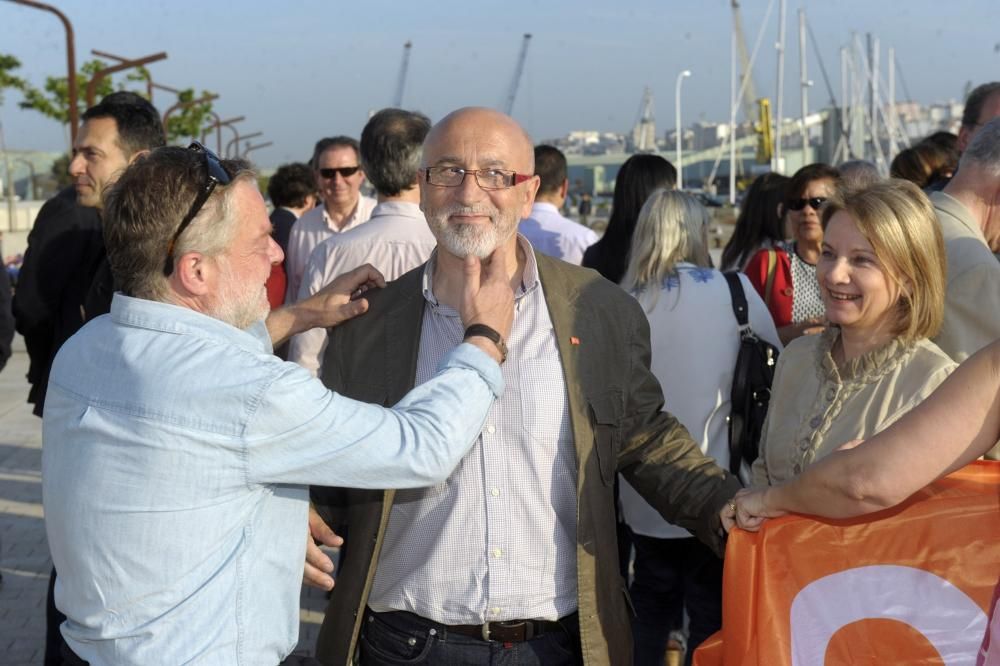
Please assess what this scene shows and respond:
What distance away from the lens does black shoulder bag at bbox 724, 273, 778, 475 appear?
4.24 meters

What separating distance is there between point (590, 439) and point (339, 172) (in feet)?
14.4

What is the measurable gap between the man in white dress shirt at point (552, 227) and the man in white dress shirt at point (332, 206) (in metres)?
1.12

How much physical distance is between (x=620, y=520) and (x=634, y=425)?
1804mm

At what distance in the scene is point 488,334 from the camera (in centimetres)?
257

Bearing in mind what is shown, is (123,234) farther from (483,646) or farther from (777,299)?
(777,299)

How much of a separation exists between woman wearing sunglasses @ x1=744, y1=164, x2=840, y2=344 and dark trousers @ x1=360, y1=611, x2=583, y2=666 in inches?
114

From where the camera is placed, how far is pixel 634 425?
3.06m

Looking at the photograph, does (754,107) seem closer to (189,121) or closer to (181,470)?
(189,121)

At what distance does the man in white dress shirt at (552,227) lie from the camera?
636cm

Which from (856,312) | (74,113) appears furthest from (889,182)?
(74,113)

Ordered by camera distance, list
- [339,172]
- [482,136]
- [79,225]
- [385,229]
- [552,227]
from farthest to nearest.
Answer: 1. [339,172]
2. [552,227]
3. [385,229]
4. [79,225]
5. [482,136]

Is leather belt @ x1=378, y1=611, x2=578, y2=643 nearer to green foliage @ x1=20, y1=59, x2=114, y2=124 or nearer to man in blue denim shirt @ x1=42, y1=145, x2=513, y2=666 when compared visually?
man in blue denim shirt @ x1=42, y1=145, x2=513, y2=666

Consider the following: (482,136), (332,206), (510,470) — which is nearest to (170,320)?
(510,470)

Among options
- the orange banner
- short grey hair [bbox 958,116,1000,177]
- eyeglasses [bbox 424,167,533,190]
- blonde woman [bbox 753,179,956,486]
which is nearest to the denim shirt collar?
eyeglasses [bbox 424,167,533,190]
